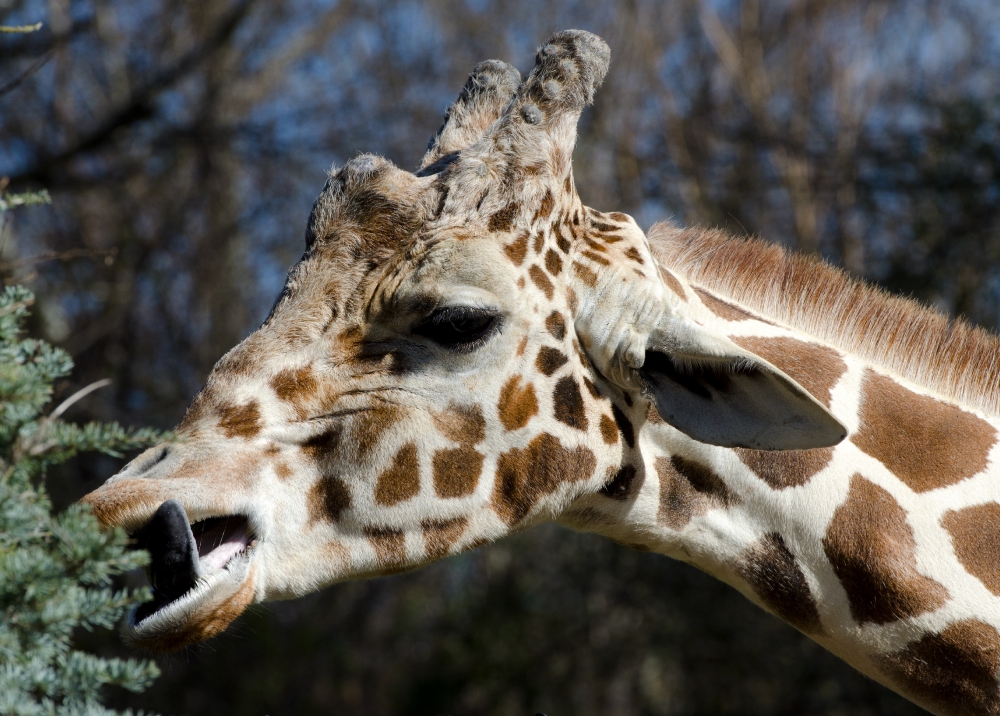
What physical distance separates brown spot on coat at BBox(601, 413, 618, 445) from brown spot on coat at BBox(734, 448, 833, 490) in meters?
0.38

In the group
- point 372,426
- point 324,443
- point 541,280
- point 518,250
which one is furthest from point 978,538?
point 324,443

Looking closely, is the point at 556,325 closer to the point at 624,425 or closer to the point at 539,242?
the point at 539,242

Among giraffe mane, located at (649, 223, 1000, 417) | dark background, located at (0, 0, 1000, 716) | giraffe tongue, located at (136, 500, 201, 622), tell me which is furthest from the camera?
dark background, located at (0, 0, 1000, 716)

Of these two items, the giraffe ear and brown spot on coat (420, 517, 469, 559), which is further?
brown spot on coat (420, 517, 469, 559)

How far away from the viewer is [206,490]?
260 centimetres

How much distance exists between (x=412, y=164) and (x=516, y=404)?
990 cm

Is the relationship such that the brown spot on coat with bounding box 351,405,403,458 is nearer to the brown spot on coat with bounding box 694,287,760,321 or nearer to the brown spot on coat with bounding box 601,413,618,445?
the brown spot on coat with bounding box 601,413,618,445

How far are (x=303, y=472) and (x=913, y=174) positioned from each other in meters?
8.36

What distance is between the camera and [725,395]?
2.87 metres

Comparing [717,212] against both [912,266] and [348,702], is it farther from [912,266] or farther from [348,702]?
[348,702]

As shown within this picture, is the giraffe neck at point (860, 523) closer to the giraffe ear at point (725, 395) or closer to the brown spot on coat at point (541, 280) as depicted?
the giraffe ear at point (725, 395)

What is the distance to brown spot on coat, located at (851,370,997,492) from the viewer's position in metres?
3.00

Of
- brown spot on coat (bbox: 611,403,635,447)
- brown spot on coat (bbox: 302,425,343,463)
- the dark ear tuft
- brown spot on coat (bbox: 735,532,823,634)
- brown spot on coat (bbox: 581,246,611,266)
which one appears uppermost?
brown spot on coat (bbox: 581,246,611,266)

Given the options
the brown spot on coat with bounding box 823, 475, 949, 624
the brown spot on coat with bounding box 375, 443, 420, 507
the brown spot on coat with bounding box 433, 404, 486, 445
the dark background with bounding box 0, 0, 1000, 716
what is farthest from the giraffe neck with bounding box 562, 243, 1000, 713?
the dark background with bounding box 0, 0, 1000, 716
